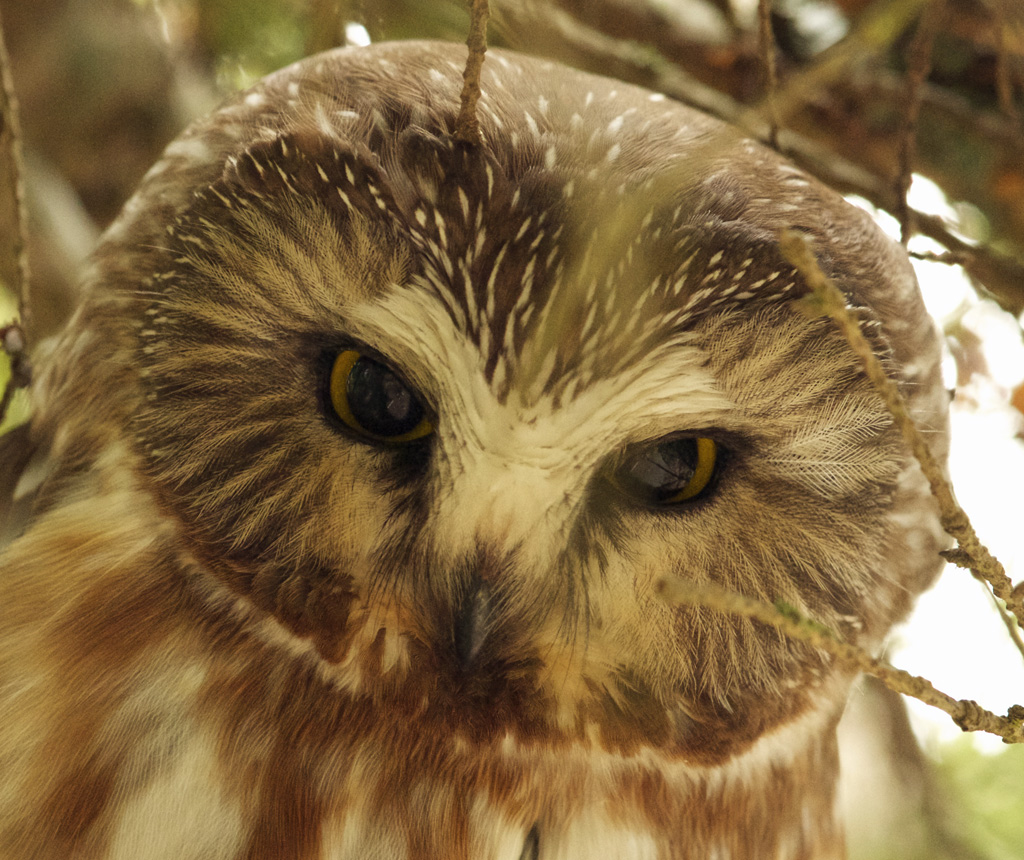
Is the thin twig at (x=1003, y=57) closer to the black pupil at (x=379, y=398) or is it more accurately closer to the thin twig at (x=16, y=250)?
the black pupil at (x=379, y=398)

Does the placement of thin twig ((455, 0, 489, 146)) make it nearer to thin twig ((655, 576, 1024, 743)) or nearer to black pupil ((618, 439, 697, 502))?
black pupil ((618, 439, 697, 502))

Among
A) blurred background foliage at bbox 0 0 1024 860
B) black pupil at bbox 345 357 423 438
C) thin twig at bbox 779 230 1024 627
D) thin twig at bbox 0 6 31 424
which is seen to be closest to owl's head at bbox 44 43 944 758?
black pupil at bbox 345 357 423 438

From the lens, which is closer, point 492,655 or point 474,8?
point 474,8

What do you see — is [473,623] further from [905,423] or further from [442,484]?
[905,423]

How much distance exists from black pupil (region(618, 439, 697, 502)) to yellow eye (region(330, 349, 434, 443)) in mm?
227

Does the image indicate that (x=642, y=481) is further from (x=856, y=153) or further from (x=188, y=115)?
(x=188, y=115)

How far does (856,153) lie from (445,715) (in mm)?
1381

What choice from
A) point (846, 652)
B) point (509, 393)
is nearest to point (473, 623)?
point (509, 393)

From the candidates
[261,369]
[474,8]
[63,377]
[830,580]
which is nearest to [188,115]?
[63,377]

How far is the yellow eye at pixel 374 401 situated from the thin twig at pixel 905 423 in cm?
45

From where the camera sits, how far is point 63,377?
140cm

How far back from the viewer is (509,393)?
3.62 feet

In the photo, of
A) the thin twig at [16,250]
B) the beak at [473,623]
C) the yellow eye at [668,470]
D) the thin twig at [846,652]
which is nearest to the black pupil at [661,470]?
the yellow eye at [668,470]

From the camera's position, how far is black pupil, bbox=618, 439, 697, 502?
1.16 metres
